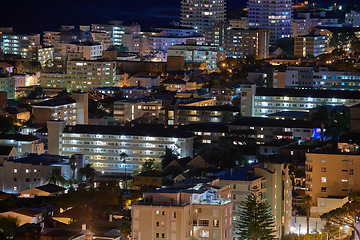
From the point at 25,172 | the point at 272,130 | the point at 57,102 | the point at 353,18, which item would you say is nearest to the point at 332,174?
the point at 25,172

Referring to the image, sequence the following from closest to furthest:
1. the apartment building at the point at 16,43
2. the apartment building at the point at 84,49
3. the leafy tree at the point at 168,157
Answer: the leafy tree at the point at 168,157, the apartment building at the point at 84,49, the apartment building at the point at 16,43

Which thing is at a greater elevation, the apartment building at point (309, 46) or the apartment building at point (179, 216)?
the apartment building at point (309, 46)

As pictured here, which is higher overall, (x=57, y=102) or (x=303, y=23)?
(x=303, y=23)

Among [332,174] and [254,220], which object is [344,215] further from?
[332,174]

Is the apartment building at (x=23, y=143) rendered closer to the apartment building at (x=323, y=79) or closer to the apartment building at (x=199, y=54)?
the apartment building at (x=323, y=79)

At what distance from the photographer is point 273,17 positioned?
277ft

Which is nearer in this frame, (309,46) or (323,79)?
(323,79)

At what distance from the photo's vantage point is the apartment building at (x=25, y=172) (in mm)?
38031

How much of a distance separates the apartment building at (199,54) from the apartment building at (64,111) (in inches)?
767

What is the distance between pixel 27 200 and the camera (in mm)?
33562

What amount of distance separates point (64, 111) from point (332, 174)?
18400 mm

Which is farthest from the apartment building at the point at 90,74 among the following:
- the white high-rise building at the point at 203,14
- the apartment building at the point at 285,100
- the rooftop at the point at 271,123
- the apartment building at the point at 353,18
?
the apartment building at the point at 353,18

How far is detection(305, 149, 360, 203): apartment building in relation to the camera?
33000 mm

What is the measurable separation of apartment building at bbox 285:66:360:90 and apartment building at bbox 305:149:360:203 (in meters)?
22.4
